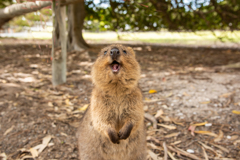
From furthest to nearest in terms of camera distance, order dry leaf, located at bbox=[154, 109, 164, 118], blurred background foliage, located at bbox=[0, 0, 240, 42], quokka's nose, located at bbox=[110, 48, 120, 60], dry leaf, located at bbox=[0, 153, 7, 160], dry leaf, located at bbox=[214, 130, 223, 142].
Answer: blurred background foliage, located at bbox=[0, 0, 240, 42] < dry leaf, located at bbox=[154, 109, 164, 118] < dry leaf, located at bbox=[214, 130, 223, 142] < dry leaf, located at bbox=[0, 153, 7, 160] < quokka's nose, located at bbox=[110, 48, 120, 60]

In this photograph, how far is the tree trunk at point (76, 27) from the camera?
7234 millimetres

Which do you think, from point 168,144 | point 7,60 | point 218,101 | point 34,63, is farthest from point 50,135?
point 7,60

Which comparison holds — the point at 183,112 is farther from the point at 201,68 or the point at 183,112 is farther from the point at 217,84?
the point at 201,68

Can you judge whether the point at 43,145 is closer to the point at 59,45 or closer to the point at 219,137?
the point at 59,45

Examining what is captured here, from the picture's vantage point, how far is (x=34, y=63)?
5.98 m

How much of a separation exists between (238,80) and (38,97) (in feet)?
15.3

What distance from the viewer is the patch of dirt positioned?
2.69m

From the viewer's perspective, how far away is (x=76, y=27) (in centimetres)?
742

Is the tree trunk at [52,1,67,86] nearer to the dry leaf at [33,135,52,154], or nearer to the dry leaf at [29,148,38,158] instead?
the dry leaf at [33,135,52,154]

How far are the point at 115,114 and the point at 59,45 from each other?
8.41 feet

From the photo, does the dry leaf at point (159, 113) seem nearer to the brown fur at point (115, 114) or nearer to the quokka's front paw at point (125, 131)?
the brown fur at point (115, 114)

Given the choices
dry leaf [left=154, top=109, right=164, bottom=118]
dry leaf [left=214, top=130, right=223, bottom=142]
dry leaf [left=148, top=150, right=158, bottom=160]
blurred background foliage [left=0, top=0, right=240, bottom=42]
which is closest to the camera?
dry leaf [left=148, top=150, right=158, bottom=160]

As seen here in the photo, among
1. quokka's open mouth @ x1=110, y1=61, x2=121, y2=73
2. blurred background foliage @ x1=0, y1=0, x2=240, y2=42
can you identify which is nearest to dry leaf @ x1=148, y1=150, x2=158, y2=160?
quokka's open mouth @ x1=110, y1=61, x2=121, y2=73

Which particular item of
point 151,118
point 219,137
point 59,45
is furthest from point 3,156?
point 219,137
